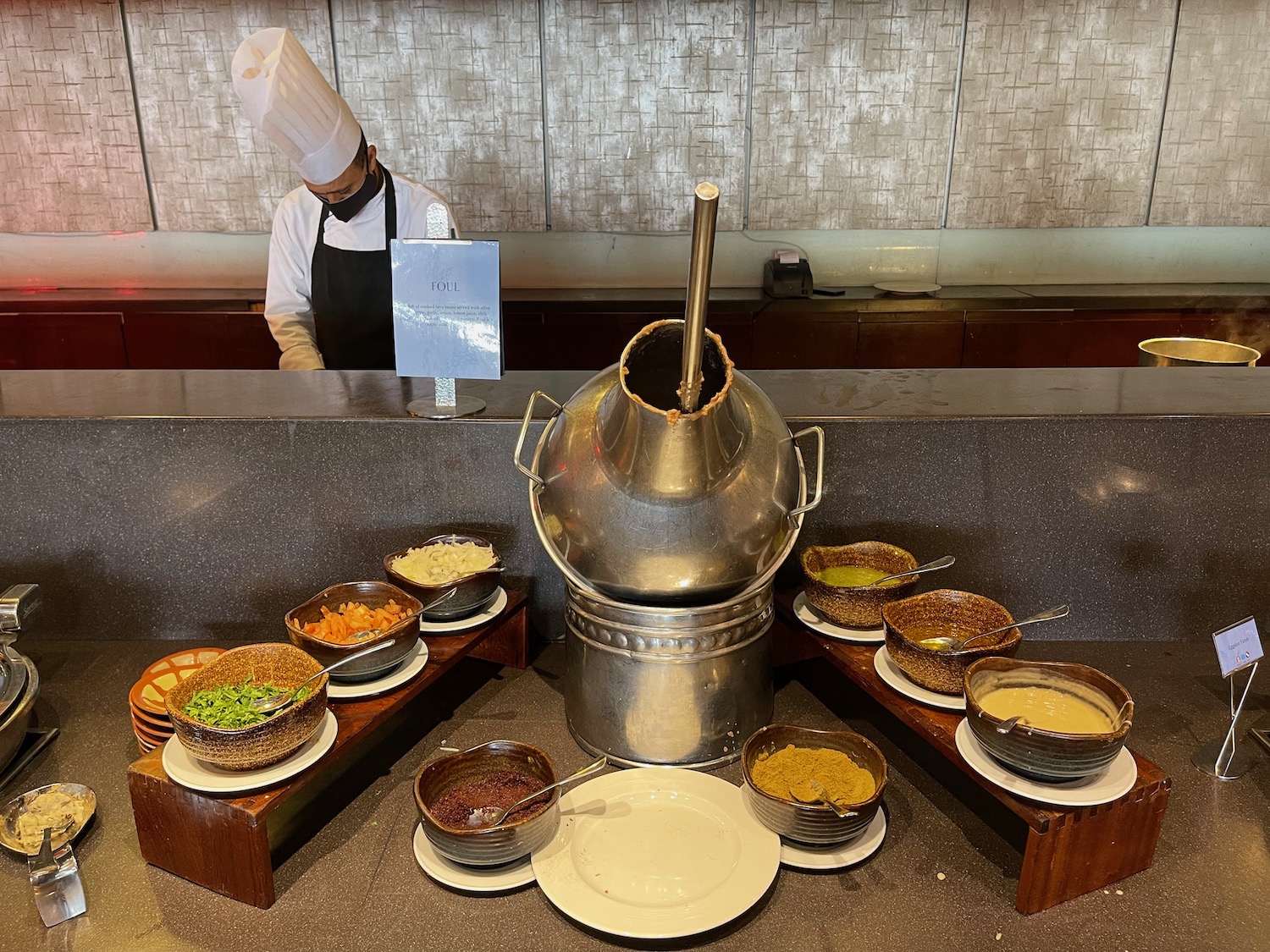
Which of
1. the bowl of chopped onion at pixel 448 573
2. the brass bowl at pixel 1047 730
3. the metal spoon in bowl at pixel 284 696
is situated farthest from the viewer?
the bowl of chopped onion at pixel 448 573

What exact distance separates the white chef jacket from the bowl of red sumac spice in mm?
1623

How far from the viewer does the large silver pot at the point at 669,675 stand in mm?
1047

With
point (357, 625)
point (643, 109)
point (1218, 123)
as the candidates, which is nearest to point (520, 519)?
point (357, 625)

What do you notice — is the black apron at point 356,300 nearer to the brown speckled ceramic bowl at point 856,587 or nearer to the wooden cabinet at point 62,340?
the brown speckled ceramic bowl at point 856,587

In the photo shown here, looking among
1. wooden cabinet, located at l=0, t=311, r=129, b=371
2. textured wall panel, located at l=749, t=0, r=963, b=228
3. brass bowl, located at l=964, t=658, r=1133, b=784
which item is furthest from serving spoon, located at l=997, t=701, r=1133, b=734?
wooden cabinet, located at l=0, t=311, r=129, b=371

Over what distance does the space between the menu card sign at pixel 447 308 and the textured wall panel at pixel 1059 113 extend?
10.9 ft

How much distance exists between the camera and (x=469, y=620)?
1.29 meters

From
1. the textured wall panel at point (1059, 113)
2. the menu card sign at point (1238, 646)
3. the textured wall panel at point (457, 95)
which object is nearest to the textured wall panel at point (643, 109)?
the textured wall panel at point (457, 95)

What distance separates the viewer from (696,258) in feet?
2.84

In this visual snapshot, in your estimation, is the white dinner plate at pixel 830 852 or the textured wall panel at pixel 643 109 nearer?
the white dinner plate at pixel 830 852

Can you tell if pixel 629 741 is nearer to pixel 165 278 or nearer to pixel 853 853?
pixel 853 853

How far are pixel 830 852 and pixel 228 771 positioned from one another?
630 mm

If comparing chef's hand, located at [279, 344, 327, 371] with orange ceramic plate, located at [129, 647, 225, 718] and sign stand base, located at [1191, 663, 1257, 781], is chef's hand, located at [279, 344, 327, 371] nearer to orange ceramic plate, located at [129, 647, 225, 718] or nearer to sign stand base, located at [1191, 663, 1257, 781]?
orange ceramic plate, located at [129, 647, 225, 718]

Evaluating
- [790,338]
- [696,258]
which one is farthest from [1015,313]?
[696,258]
